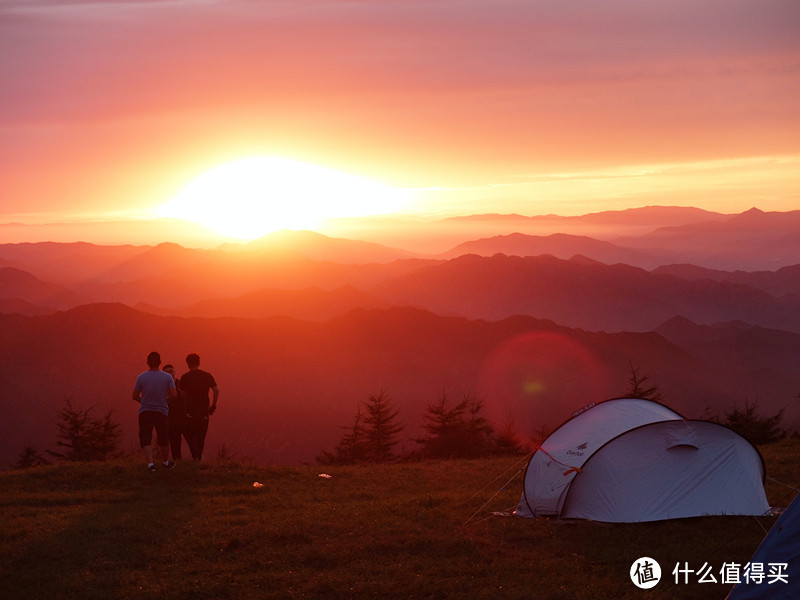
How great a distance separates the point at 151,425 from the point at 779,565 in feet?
41.0

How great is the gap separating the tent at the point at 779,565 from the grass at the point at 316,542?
60.1 inches

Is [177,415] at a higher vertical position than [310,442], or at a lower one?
higher

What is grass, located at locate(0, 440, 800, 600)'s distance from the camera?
926 cm

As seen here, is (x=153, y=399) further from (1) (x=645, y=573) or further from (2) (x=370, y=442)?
(2) (x=370, y=442)

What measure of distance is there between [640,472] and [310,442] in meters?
102

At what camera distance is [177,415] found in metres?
16.4

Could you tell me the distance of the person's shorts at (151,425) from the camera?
14.9 meters

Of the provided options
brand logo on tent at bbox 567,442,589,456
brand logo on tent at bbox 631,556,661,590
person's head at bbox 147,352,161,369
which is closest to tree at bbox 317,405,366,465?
person's head at bbox 147,352,161,369

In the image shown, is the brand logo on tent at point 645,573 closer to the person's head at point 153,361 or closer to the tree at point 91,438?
the person's head at point 153,361

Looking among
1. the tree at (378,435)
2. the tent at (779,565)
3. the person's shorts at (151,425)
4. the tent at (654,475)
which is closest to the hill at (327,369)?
the tree at (378,435)

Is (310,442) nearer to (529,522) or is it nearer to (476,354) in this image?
(476,354)

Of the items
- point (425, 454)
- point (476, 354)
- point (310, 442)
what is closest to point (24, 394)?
point (310, 442)

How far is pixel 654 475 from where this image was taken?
12.0 meters

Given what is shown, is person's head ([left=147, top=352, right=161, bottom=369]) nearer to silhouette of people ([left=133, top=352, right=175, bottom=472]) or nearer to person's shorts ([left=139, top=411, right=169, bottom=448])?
silhouette of people ([left=133, top=352, right=175, bottom=472])
